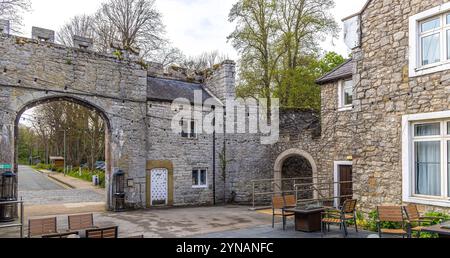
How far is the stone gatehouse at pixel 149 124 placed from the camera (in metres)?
12.5

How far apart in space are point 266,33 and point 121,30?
9.81 metres

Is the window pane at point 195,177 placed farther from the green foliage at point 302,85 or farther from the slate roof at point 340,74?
the green foliage at point 302,85

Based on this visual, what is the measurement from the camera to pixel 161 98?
15648 mm

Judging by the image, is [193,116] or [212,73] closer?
[193,116]

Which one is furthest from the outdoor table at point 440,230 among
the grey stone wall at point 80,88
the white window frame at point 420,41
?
the grey stone wall at point 80,88

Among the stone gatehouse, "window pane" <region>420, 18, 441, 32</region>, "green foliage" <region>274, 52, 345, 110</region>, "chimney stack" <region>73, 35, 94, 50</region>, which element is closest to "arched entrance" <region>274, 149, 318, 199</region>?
the stone gatehouse

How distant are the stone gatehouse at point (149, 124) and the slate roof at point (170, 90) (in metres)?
0.05

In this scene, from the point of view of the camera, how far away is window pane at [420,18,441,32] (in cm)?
814

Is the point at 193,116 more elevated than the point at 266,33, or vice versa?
the point at 266,33

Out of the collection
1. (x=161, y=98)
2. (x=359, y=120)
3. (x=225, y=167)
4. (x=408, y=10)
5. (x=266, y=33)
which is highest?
(x=266, y=33)

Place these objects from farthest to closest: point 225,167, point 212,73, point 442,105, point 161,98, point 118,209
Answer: point 212,73 → point 225,167 → point 161,98 → point 118,209 → point 442,105

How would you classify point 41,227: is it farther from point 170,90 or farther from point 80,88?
point 170,90
